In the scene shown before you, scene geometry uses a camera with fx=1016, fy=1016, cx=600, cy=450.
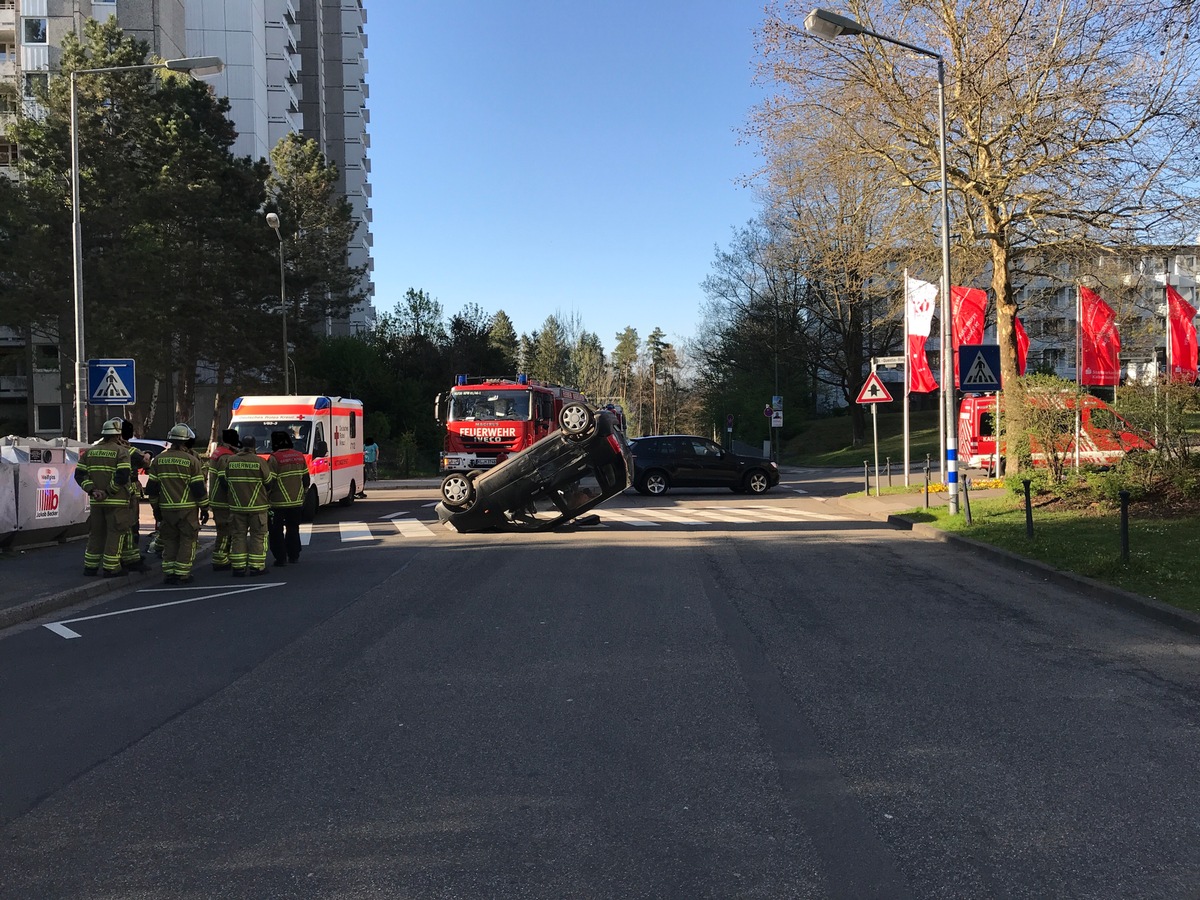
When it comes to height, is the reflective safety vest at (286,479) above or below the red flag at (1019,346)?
below

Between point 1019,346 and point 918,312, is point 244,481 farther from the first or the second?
point 1019,346

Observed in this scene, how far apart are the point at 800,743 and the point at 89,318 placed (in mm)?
36233

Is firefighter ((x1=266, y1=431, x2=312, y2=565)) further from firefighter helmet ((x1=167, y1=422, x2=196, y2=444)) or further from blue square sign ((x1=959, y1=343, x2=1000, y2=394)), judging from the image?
blue square sign ((x1=959, y1=343, x2=1000, y2=394))

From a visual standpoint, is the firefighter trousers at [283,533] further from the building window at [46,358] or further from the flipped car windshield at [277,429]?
the building window at [46,358]

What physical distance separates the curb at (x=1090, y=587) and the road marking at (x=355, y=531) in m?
9.32

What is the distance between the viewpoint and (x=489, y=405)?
25.2 meters

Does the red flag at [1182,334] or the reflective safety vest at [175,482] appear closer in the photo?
the reflective safety vest at [175,482]

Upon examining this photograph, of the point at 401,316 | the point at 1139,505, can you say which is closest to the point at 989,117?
the point at 1139,505

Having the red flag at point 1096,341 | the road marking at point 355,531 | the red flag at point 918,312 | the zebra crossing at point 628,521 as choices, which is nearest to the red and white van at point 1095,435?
the zebra crossing at point 628,521

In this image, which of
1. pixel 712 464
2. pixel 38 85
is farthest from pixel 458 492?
pixel 38 85

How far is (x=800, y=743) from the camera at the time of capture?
5371 mm

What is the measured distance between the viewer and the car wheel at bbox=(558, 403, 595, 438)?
15633 millimetres

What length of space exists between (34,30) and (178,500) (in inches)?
2005

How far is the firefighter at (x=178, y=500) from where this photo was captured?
11.6 m
